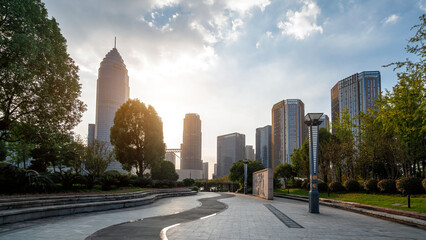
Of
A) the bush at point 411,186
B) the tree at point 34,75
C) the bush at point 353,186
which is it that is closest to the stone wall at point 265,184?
the bush at point 353,186

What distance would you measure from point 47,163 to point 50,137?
71.4 ft

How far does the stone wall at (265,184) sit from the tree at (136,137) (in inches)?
538

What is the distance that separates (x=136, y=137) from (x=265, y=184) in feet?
58.6

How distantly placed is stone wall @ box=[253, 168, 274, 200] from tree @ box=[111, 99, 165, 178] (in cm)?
1366

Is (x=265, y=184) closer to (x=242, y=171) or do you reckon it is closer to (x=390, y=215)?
(x=390, y=215)

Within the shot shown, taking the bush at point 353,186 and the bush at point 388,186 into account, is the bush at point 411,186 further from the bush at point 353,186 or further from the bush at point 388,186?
the bush at point 353,186

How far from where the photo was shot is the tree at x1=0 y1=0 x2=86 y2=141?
12875 millimetres

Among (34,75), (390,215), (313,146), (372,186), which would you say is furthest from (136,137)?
(390,215)

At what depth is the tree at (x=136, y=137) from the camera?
33.8 metres

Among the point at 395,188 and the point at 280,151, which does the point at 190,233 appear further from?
the point at 280,151

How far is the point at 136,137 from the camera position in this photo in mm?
34469

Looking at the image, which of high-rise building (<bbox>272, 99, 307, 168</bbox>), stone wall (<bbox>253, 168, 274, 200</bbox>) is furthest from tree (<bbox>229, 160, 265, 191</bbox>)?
high-rise building (<bbox>272, 99, 307, 168</bbox>)

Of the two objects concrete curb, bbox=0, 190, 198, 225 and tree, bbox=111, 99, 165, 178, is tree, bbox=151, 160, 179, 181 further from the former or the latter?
concrete curb, bbox=0, 190, 198, 225

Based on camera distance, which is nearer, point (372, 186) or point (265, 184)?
point (372, 186)
